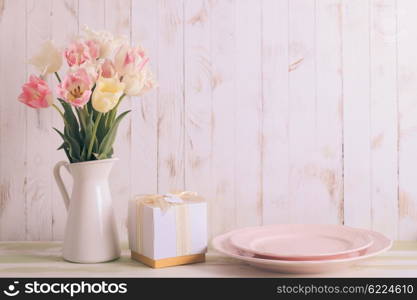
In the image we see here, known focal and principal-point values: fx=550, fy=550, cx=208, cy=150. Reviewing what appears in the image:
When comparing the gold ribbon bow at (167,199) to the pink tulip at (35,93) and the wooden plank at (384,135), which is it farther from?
the wooden plank at (384,135)

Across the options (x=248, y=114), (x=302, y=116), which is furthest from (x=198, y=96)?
Answer: (x=302, y=116)

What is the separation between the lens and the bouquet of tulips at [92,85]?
113 cm

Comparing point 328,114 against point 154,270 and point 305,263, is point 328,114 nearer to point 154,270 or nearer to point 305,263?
point 305,263

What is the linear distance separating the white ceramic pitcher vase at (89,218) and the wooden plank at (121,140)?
21cm

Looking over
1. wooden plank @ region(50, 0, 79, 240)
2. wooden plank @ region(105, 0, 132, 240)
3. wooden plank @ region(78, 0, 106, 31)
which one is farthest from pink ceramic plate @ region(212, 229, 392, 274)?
wooden plank @ region(78, 0, 106, 31)

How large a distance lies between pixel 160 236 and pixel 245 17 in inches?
24.6

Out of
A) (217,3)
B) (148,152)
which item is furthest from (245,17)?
(148,152)

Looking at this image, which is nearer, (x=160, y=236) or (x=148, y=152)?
(x=160, y=236)

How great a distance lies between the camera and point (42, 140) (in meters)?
1.42

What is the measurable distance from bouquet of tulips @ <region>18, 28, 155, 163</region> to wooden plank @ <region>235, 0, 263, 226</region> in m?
0.31

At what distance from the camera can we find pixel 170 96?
1.43m

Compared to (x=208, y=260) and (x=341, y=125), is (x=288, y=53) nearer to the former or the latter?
(x=341, y=125)

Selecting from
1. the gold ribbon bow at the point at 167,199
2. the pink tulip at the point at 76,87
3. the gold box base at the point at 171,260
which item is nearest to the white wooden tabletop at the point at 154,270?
the gold box base at the point at 171,260

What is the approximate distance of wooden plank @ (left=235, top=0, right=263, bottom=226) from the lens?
1.43m
